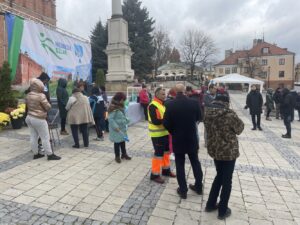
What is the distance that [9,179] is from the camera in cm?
464

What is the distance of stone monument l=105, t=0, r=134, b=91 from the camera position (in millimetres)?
15000

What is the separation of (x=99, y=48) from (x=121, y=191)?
28252 mm

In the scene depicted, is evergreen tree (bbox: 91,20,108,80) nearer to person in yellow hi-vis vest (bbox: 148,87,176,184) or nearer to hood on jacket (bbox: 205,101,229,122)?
person in yellow hi-vis vest (bbox: 148,87,176,184)

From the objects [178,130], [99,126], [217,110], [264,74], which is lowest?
[99,126]

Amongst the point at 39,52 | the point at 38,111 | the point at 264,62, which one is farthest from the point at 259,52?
the point at 38,111

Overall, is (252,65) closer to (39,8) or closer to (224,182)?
(39,8)

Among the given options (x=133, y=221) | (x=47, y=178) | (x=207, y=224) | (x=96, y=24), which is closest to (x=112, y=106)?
(x=47, y=178)

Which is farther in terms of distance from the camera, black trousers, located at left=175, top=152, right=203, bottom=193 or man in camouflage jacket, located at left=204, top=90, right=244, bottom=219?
black trousers, located at left=175, top=152, right=203, bottom=193

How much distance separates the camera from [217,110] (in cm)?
348

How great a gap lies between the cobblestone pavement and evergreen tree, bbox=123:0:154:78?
88.0 feet

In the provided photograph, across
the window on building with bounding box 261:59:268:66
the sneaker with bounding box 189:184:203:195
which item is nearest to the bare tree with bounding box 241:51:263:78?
→ the window on building with bounding box 261:59:268:66

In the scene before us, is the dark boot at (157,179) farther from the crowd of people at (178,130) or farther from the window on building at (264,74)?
the window on building at (264,74)

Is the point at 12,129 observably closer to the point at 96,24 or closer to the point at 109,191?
the point at 109,191

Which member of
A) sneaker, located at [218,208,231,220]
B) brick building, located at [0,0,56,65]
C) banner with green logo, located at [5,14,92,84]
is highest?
brick building, located at [0,0,56,65]
